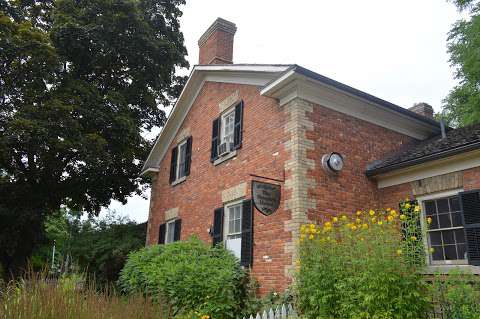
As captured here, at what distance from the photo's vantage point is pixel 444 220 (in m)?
8.40

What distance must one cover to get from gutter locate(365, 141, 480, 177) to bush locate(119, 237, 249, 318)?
4.02m

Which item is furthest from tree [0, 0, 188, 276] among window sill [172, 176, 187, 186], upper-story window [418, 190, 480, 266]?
upper-story window [418, 190, 480, 266]

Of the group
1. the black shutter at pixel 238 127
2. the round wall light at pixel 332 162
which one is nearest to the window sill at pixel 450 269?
the round wall light at pixel 332 162

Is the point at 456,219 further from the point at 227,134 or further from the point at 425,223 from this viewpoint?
the point at 227,134

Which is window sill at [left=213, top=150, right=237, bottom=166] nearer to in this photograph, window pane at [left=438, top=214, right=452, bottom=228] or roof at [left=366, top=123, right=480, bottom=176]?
roof at [left=366, top=123, right=480, bottom=176]

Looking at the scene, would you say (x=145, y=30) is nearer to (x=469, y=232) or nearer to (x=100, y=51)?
(x=100, y=51)

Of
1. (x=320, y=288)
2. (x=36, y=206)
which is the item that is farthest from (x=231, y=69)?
(x=36, y=206)

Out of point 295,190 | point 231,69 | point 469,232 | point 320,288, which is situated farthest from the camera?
point 231,69

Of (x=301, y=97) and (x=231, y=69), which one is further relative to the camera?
(x=231, y=69)

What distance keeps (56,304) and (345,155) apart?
7.28m

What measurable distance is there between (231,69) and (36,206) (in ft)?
38.1

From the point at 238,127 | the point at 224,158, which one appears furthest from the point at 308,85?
the point at 224,158

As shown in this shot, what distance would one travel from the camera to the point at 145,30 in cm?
1834

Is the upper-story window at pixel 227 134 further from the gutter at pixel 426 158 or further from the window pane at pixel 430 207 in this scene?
the window pane at pixel 430 207
